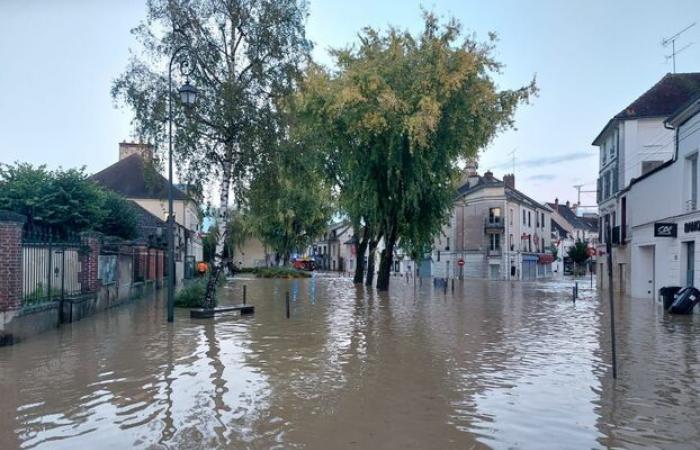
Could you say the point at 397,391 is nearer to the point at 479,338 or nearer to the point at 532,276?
the point at 479,338

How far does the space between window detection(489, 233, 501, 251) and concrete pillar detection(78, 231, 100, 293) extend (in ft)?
159

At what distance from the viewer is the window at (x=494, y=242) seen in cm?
5919

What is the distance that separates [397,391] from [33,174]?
1846cm

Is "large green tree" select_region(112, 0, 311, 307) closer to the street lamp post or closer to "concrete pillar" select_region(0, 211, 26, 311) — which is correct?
the street lamp post

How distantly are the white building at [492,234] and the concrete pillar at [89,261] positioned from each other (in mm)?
43575

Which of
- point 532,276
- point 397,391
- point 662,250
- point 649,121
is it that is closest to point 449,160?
point 662,250

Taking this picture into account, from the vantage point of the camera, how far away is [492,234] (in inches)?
2340

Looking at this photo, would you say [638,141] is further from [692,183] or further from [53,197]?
[53,197]

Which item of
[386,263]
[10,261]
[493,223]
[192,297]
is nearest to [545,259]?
[493,223]

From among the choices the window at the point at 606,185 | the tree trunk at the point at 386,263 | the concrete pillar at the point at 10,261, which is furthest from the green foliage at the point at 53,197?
the window at the point at 606,185

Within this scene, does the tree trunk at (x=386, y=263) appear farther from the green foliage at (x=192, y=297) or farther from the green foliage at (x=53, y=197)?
the green foliage at (x=53, y=197)

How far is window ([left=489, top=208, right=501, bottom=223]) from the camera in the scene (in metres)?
58.8

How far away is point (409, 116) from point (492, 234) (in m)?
37.0

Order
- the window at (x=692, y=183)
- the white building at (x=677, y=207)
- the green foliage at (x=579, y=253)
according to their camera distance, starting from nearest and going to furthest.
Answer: the white building at (x=677, y=207)
the window at (x=692, y=183)
the green foliage at (x=579, y=253)
